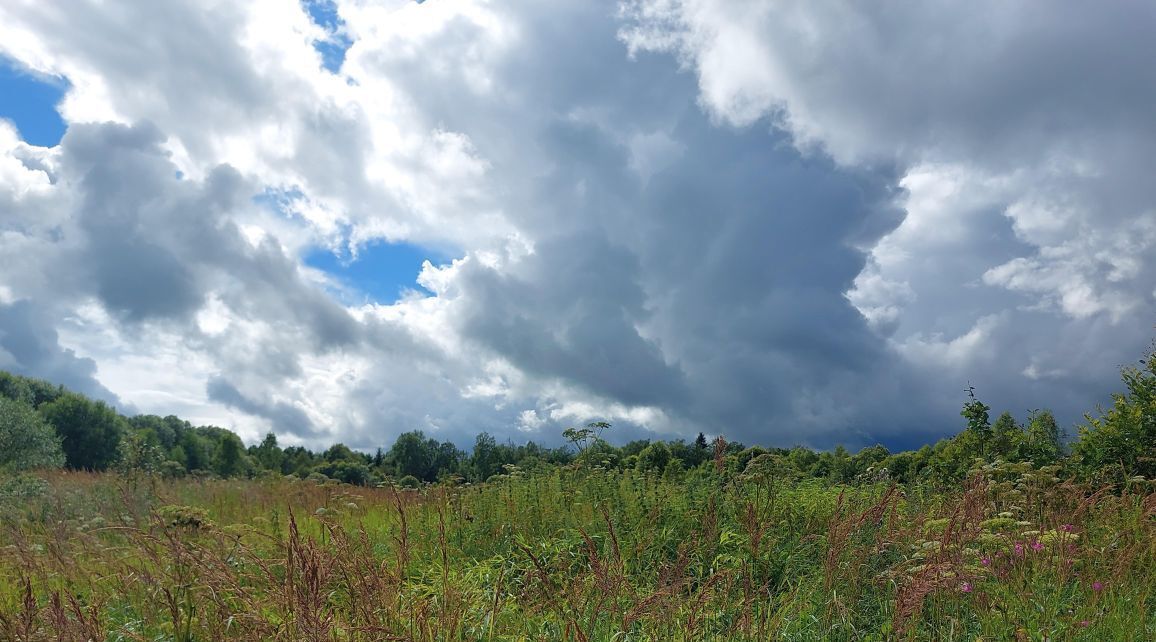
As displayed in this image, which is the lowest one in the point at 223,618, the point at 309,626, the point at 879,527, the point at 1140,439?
the point at 223,618

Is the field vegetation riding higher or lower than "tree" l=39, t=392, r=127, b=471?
lower

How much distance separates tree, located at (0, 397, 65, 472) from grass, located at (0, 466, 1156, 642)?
108 ft

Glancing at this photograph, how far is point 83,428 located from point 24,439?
90.1ft

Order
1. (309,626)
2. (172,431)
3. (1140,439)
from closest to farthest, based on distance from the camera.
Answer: (309,626), (1140,439), (172,431)

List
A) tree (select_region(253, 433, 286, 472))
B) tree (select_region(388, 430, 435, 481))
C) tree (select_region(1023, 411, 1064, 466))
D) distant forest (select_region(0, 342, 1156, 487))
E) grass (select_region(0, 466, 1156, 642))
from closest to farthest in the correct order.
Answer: grass (select_region(0, 466, 1156, 642)) → distant forest (select_region(0, 342, 1156, 487)) → tree (select_region(1023, 411, 1064, 466)) → tree (select_region(388, 430, 435, 481)) → tree (select_region(253, 433, 286, 472))

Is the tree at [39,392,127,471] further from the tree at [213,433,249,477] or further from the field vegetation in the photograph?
the field vegetation

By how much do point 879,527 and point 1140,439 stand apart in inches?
278

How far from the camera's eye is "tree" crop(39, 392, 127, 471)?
2291 inches

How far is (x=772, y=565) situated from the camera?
603cm

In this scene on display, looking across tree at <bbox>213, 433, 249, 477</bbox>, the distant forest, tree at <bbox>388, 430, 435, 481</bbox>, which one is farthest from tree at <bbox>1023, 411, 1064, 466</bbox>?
tree at <bbox>213, 433, 249, 477</bbox>

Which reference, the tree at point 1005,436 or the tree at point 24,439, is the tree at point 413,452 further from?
the tree at point 1005,436

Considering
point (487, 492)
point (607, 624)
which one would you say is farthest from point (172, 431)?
point (607, 624)

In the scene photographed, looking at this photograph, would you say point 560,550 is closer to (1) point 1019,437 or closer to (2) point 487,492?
(2) point 487,492

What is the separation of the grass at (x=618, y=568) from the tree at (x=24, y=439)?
108ft
